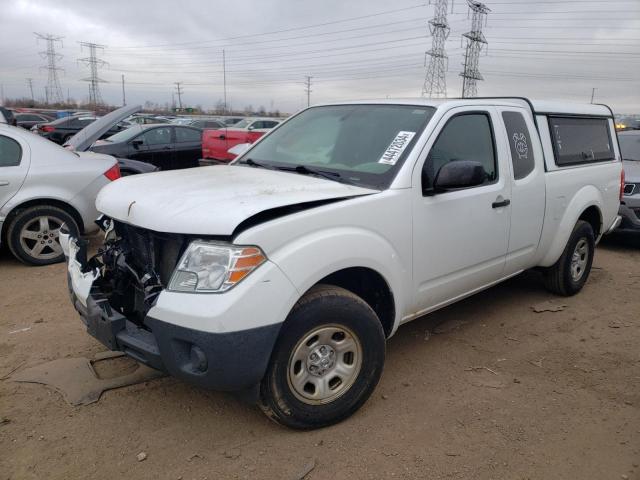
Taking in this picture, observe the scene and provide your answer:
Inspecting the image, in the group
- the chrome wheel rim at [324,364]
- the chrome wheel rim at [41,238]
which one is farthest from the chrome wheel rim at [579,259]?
the chrome wheel rim at [41,238]

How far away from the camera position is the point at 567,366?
3.85 meters

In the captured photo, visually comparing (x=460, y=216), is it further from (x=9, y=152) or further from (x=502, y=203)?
(x=9, y=152)

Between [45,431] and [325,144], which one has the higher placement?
[325,144]

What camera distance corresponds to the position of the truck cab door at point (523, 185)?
4113mm

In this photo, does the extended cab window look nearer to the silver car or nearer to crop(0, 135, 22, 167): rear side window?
the silver car

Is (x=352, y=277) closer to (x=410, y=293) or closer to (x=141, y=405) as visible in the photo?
(x=410, y=293)

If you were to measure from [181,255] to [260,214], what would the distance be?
0.45m

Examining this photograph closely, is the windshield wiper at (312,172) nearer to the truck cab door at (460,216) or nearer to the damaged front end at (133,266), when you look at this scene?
the truck cab door at (460,216)

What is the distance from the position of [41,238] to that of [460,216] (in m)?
4.78

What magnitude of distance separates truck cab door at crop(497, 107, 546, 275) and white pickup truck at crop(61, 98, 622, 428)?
0.02 metres

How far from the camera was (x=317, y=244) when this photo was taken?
2.72m

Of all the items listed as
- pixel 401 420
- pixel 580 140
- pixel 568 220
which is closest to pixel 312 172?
pixel 401 420

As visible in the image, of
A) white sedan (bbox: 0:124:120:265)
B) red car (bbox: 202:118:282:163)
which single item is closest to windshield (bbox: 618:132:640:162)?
red car (bbox: 202:118:282:163)

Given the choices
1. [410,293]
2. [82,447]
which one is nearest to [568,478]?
[410,293]
